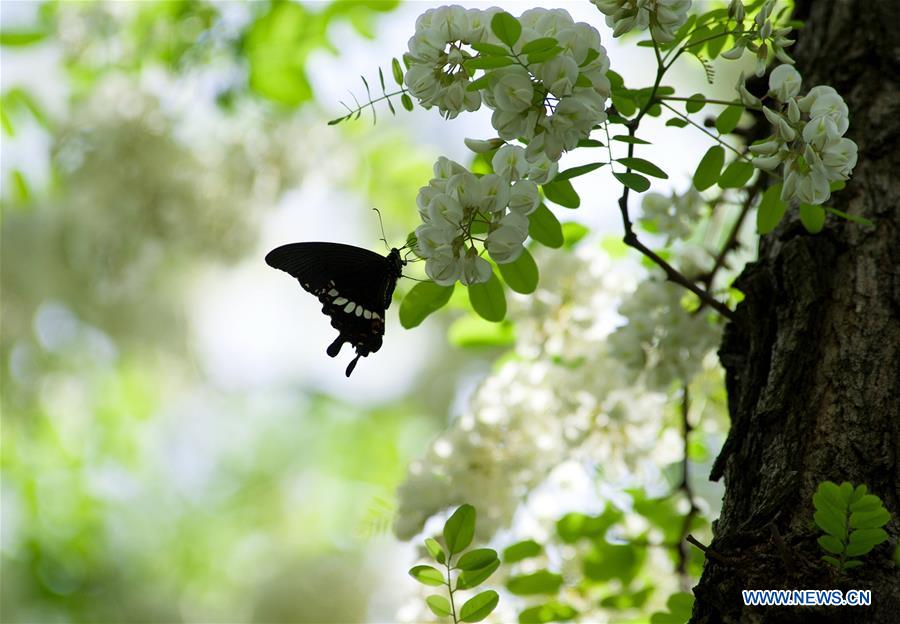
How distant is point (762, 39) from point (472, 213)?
33cm

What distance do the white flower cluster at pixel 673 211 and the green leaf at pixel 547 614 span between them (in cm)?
64

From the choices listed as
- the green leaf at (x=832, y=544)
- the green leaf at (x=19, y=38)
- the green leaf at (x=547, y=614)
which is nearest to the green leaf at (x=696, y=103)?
the green leaf at (x=832, y=544)

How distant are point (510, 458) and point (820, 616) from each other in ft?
3.27

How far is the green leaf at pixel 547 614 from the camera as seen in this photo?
4.52 feet

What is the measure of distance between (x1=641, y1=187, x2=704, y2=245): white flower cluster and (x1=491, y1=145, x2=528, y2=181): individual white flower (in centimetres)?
63

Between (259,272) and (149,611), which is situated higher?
(259,272)

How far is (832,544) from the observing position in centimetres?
75

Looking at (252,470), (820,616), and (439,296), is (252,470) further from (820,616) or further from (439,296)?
(820,616)

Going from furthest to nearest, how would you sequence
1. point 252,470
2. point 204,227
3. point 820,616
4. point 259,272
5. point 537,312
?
1. point 252,470
2. point 259,272
3. point 204,227
4. point 537,312
5. point 820,616

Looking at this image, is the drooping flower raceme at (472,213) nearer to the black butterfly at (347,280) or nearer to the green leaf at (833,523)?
the black butterfly at (347,280)

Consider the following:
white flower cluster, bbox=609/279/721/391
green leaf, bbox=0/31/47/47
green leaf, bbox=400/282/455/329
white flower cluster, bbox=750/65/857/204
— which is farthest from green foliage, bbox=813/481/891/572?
green leaf, bbox=0/31/47/47

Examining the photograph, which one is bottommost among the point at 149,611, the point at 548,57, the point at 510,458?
the point at 548,57

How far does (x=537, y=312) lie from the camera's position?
66.1 inches

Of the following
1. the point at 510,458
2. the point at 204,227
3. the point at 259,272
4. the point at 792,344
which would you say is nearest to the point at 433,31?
the point at 792,344
